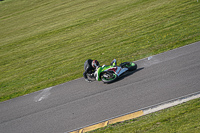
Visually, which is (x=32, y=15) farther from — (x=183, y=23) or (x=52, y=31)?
(x=183, y=23)

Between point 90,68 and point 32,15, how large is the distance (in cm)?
2838

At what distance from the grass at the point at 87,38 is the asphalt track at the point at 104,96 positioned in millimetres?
1464

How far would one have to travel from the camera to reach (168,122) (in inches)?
316

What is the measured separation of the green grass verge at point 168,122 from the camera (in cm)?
744

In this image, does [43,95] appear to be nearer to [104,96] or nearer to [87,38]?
[104,96]

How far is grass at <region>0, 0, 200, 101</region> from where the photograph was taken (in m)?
16.1

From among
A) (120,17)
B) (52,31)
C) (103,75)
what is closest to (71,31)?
(52,31)

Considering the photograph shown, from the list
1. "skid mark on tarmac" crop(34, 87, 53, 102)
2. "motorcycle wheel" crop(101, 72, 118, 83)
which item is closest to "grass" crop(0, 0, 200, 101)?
"skid mark on tarmac" crop(34, 87, 53, 102)

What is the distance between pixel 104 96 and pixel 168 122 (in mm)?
4257

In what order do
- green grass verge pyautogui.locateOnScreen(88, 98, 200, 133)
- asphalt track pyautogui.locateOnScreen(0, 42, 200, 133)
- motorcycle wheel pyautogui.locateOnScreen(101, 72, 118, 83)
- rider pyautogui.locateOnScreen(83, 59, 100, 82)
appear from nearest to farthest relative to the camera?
green grass verge pyautogui.locateOnScreen(88, 98, 200, 133) < asphalt track pyautogui.locateOnScreen(0, 42, 200, 133) < motorcycle wheel pyautogui.locateOnScreen(101, 72, 118, 83) < rider pyautogui.locateOnScreen(83, 59, 100, 82)

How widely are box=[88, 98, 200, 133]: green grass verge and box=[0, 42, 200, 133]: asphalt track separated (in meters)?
0.88

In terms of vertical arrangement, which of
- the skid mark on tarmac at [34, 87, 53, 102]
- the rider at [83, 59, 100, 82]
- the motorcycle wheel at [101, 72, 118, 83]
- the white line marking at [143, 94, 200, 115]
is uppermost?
the rider at [83, 59, 100, 82]

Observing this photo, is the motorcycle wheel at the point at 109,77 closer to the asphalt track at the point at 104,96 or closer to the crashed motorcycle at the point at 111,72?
the crashed motorcycle at the point at 111,72

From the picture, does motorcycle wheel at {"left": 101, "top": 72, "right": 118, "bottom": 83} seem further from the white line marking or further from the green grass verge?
the green grass verge
